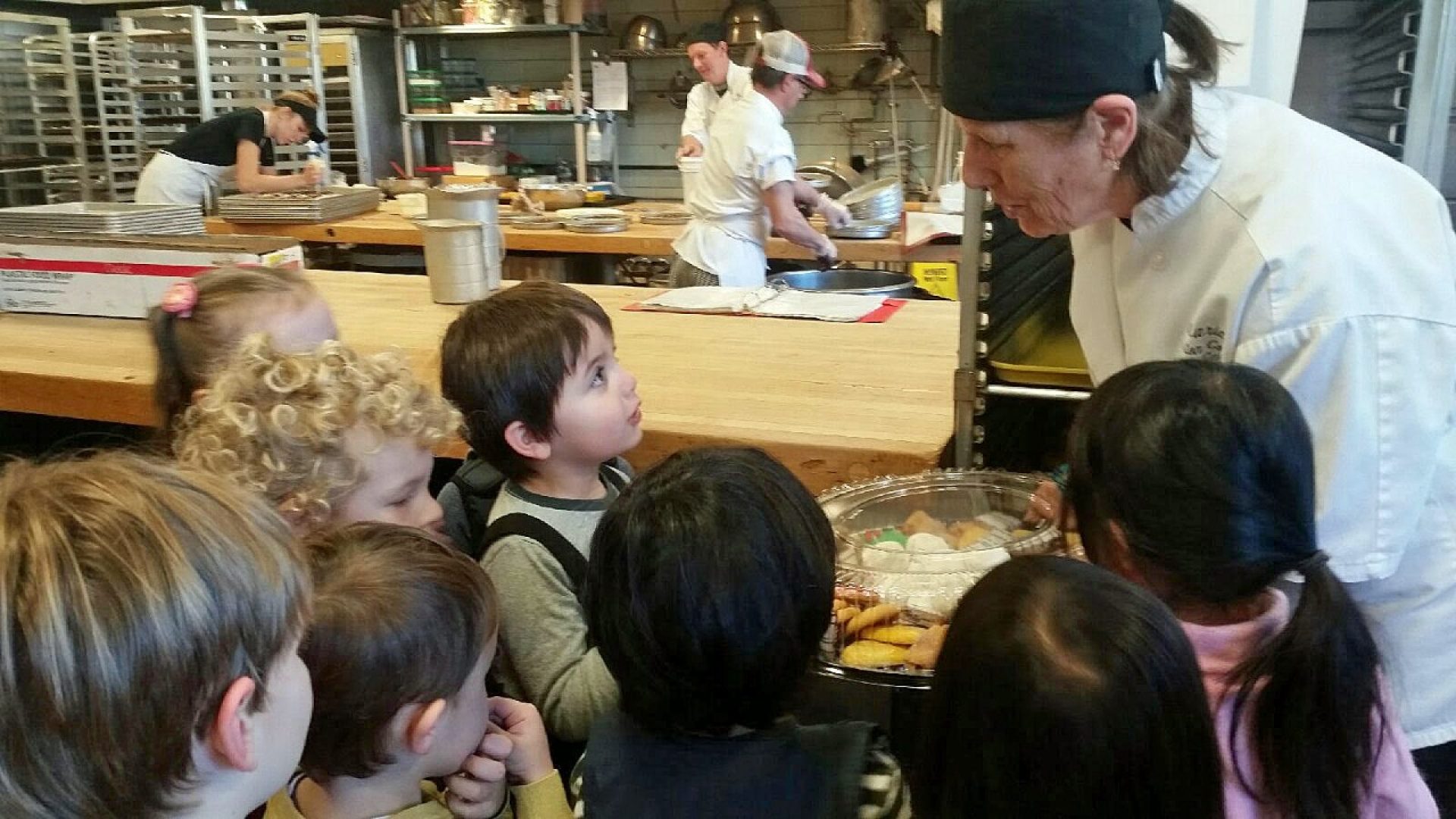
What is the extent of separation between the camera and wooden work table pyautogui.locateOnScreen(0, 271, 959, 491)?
1.60 meters

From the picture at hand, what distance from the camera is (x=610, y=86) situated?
21.5ft

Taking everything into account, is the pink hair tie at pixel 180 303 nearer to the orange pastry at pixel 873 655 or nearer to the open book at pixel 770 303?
the orange pastry at pixel 873 655

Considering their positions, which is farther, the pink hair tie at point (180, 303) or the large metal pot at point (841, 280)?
the large metal pot at point (841, 280)

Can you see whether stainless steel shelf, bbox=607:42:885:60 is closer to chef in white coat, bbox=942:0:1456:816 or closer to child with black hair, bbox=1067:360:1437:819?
chef in white coat, bbox=942:0:1456:816

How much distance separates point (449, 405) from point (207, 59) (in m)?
5.14

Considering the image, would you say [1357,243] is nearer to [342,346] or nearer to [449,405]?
[449,405]

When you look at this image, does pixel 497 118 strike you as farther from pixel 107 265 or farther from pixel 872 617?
pixel 872 617

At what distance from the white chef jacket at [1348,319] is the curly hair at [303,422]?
0.87m

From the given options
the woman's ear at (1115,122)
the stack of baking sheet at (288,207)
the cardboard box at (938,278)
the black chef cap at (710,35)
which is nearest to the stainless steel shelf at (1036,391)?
the woman's ear at (1115,122)

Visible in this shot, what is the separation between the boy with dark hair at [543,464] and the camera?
121cm

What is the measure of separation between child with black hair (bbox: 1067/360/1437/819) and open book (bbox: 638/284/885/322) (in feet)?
4.82

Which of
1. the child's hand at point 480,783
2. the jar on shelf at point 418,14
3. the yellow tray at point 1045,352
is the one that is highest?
the jar on shelf at point 418,14

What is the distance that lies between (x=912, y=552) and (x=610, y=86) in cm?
585

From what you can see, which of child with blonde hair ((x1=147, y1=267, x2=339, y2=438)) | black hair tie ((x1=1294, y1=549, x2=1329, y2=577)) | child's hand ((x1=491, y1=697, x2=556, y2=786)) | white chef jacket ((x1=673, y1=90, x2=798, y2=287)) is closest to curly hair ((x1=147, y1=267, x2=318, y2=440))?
child with blonde hair ((x1=147, y1=267, x2=339, y2=438))
